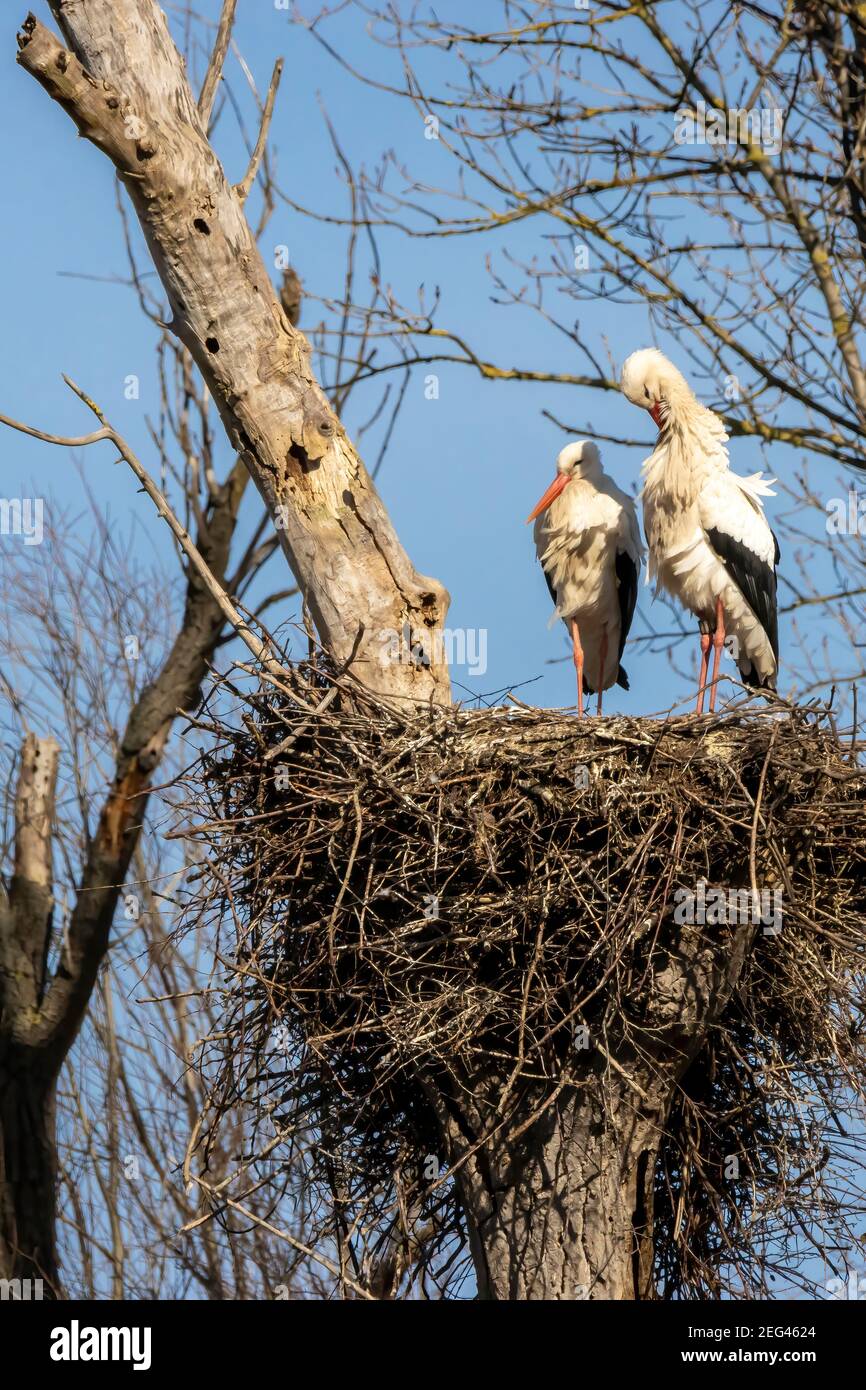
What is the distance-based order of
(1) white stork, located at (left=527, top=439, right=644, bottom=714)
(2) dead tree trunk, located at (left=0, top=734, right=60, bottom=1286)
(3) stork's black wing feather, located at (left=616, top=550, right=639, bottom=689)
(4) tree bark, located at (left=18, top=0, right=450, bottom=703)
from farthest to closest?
1. (2) dead tree trunk, located at (left=0, top=734, right=60, bottom=1286)
2. (3) stork's black wing feather, located at (left=616, top=550, right=639, bottom=689)
3. (1) white stork, located at (left=527, top=439, right=644, bottom=714)
4. (4) tree bark, located at (left=18, top=0, right=450, bottom=703)

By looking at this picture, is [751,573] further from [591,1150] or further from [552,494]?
[591,1150]

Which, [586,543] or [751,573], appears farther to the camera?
[586,543]

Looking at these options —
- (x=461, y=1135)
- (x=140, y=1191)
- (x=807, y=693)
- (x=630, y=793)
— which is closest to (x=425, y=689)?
(x=630, y=793)

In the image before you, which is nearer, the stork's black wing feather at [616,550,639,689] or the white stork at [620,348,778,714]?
the white stork at [620,348,778,714]

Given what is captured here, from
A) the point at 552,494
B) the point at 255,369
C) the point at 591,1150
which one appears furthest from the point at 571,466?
the point at 591,1150

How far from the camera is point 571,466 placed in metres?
7.32

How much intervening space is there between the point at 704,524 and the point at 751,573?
11.5 inches

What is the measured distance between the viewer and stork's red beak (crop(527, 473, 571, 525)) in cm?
731

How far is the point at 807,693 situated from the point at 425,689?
3.06 meters

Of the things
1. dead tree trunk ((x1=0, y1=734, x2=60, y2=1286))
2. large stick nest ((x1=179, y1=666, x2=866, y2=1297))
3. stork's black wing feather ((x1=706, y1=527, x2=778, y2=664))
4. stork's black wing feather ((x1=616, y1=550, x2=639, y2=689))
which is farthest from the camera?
dead tree trunk ((x1=0, y1=734, x2=60, y2=1286))

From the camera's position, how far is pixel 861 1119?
5.32 m

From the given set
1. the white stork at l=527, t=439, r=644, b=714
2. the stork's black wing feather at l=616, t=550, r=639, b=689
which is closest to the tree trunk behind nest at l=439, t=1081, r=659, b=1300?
the white stork at l=527, t=439, r=644, b=714

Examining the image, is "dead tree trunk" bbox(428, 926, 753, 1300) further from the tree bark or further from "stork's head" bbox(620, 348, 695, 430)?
"stork's head" bbox(620, 348, 695, 430)
